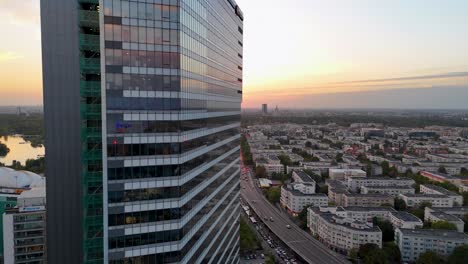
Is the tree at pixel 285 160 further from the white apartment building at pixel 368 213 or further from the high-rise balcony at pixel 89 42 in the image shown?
the high-rise balcony at pixel 89 42

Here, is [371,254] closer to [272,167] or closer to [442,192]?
[442,192]

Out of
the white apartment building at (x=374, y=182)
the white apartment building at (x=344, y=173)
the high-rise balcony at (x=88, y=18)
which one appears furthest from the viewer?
the white apartment building at (x=344, y=173)

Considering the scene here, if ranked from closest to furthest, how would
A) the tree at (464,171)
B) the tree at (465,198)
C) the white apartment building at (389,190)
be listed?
the tree at (465,198) → the white apartment building at (389,190) → the tree at (464,171)

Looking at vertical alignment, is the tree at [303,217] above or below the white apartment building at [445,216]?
below

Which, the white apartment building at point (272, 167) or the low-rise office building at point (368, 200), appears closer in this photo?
the low-rise office building at point (368, 200)

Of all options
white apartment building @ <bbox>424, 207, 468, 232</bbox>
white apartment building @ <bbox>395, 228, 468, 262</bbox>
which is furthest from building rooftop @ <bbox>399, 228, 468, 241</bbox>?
white apartment building @ <bbox>424, 207, 468, 232</bbox>

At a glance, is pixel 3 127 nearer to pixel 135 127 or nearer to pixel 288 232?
pixel 288 232

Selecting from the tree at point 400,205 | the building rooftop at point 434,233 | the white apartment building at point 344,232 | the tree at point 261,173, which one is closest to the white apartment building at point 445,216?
the building rooftop at point 434,233

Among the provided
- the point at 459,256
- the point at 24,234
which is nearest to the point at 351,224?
the point at 459,256
